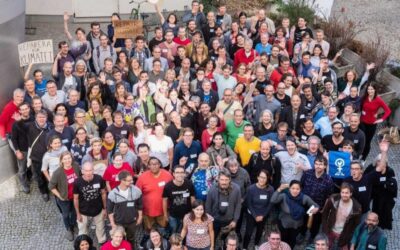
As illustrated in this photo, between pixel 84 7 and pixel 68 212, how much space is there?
8351 millimetres

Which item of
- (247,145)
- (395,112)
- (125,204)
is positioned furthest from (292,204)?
(395,112)

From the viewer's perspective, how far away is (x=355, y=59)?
A: 1361 cm

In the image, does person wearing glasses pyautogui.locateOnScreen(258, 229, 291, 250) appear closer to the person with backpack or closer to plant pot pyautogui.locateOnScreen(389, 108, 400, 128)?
the person with backpack

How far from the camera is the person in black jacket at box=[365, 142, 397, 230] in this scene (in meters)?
8.40

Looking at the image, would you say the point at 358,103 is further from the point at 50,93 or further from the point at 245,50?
the point at 50,93

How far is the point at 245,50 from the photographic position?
11.5 m

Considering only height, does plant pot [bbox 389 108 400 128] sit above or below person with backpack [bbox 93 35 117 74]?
below

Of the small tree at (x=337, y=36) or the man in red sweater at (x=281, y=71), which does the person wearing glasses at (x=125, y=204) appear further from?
the small tree at (x=337, y=36)

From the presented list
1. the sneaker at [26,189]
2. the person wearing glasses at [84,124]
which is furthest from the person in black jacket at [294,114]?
the sneaker at [26,189]

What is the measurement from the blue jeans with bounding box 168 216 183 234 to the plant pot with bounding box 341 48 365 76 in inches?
A: 268

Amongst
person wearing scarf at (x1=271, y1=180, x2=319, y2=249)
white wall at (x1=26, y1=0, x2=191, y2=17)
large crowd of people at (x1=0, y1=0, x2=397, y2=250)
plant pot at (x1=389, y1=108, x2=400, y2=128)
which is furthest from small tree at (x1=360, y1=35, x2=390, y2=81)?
white wall at (x1=26, y1=0, x2=191, y2=17)

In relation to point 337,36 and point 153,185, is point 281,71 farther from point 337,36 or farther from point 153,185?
point 153,185

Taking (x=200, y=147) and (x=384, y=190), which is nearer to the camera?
(x=384, y=190)

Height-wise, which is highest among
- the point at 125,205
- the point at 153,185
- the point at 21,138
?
the point at 21,138
